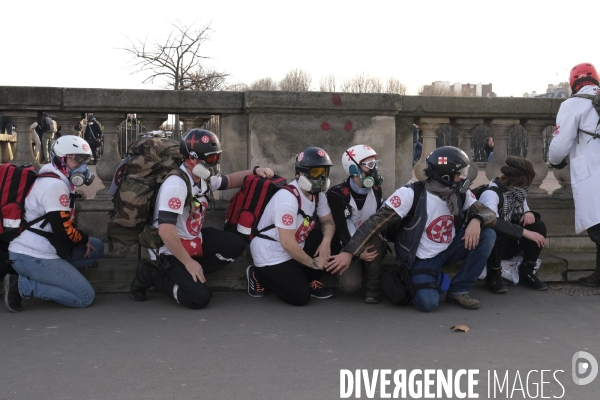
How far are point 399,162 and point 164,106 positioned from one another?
243 cm

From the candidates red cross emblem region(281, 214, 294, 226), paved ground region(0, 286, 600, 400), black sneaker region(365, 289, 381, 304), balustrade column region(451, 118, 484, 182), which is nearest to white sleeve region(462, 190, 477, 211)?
Answer: paved ground region(0, 286, 600, 400)

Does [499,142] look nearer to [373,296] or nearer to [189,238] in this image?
[373,296]

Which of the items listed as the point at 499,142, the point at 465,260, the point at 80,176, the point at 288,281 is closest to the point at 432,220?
the point at 465,260

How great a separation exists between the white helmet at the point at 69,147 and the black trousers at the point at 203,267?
3.67 ft

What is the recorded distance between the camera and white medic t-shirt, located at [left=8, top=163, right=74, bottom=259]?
5.59 metres

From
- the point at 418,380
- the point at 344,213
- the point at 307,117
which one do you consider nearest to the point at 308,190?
the point at 344,213

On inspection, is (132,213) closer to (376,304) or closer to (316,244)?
(316,244)

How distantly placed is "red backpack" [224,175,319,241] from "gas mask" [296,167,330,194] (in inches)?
8.7

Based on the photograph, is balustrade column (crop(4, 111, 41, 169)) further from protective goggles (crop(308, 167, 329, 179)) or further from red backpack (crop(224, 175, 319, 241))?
protective goggles (crop(308, 167, 329, 179))

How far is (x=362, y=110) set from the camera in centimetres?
681

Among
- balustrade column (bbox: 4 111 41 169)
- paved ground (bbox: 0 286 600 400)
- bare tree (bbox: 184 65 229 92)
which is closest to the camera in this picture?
paved ground (bbox: 0 286 600 400)

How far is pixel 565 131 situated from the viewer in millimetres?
6492

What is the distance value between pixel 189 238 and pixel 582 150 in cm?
367

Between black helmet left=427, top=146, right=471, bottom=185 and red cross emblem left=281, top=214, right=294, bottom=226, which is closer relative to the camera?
black helmet left=427, top=146, right=471, bottom=185
